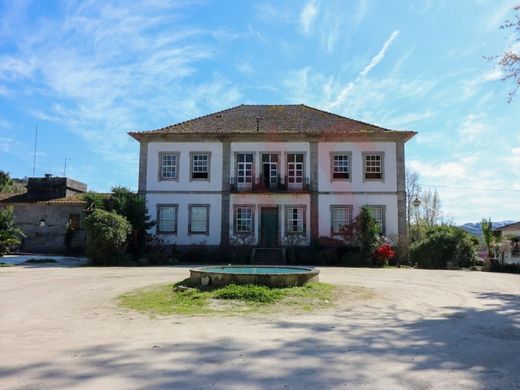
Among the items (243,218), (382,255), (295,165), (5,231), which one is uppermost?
(295,165)

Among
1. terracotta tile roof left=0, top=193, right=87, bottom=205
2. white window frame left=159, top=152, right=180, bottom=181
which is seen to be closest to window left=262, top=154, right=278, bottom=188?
white window frame left=159, top=152, right=180, bottom=181

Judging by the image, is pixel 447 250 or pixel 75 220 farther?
pixel 75 220

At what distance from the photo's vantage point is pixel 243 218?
85.6ft

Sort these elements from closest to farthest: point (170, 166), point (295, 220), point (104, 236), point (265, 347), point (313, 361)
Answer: point (313, 361) < point (265, 347) < point (104, 236) < point (295, 220) < point (170, 166)

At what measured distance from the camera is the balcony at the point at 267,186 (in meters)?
25.9

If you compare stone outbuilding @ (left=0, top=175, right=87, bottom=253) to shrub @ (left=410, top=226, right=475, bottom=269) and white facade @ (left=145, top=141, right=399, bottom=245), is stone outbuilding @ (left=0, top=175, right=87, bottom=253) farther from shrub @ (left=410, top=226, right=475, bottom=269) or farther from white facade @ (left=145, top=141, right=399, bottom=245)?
shrub @ (left=410, top=226, right=475, bottom=269)

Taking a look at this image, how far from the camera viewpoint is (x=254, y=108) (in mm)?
30281

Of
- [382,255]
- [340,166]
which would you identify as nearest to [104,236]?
[382,255]

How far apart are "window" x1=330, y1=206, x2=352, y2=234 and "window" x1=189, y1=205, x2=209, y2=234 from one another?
6922 millimetres

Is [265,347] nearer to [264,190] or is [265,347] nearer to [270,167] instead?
[264,190]

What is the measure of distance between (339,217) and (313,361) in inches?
827

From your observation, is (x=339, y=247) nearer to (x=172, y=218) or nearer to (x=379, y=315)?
(x=172, y=218)

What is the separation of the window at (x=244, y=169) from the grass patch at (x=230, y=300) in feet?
52.1

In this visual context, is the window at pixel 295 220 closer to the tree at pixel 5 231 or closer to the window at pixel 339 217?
the window at pixel 339 217
